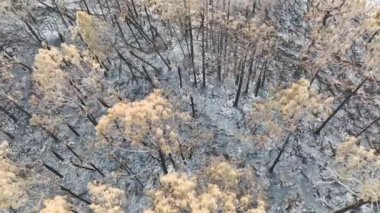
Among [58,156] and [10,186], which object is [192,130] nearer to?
[58,156]

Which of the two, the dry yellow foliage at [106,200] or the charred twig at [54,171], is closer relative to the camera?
the dry yellow foliage at [106,200]

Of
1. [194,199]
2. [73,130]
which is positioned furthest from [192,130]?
[194,199]

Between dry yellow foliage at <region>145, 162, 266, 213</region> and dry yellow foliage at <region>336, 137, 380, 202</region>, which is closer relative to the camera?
dry yellow foliage at <region>145, 162, 266, 213</region>

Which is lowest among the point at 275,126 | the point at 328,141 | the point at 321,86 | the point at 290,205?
the point at 290,205

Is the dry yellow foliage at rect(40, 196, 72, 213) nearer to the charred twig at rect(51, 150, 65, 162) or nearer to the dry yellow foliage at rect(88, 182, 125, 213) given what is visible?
the dry yellow foliage at rect(88, 182, 125, 213)

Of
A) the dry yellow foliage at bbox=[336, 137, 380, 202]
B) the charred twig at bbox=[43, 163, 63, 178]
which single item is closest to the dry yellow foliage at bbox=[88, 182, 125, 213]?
the charred twig at bbox=[43, 163, 63, 178]

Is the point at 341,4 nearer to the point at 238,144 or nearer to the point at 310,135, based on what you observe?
the point at 310,135

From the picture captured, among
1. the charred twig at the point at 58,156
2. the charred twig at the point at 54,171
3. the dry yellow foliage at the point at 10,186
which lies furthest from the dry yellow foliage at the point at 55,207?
the charred twig at the point at 58,156

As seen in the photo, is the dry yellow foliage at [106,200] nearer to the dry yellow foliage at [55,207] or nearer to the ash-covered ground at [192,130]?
the dry yellow foliage at [55,207]

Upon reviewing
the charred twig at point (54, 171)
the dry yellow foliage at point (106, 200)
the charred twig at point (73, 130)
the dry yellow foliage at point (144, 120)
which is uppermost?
the dry yellow foliage at point (144, 120)

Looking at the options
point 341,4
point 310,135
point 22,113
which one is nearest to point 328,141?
point 310,135

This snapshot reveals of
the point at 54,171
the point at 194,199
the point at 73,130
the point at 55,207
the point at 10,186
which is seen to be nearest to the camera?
the point at 194,199
